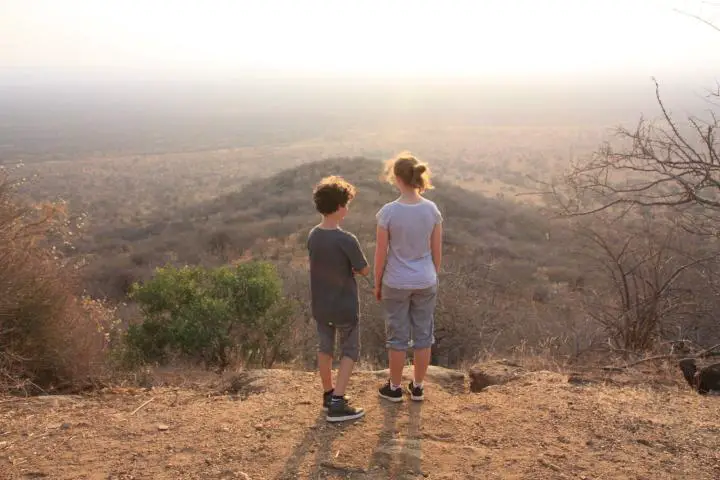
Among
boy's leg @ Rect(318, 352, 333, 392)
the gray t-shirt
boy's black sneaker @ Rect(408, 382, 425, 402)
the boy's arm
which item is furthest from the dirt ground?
the boy's arm

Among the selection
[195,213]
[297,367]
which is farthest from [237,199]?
[297,367]

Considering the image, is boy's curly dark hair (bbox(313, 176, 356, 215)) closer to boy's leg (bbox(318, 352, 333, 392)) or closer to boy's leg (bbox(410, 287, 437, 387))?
boy's leg (bbox(410, 287, 437, 387))

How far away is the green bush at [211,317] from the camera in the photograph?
841 cm

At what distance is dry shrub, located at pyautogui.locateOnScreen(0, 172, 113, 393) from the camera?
585 cm

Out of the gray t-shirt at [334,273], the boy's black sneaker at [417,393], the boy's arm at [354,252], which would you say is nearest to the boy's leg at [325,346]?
the gray t-shirt at [334,273]

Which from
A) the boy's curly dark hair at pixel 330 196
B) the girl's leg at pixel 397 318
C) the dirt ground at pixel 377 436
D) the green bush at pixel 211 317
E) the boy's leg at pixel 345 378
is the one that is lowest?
the green bush at pixel 211 317

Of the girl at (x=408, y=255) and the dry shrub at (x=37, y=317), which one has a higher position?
the girl at (x=408, y=255)

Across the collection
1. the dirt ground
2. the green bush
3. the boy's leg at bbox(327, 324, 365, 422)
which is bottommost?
the green bush

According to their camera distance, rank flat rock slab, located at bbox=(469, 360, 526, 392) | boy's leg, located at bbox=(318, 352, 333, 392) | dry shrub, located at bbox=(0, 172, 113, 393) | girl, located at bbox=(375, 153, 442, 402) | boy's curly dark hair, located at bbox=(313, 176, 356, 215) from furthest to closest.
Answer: dry shrub, located at bbox=(0, 172, 113, 393)
flat rock slab, located at bbox=(469, 360, 526, 392)
boy's leg, located at bbox=(318, 352, 333, 392)
girl, located at bbox=(375, 153, 442, 402)
boy's curly dark hair, located at bbox=(313, 176, 356, 215)

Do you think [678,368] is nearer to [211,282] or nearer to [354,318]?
[354,318]

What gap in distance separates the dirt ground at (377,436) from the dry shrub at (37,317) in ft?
3.24

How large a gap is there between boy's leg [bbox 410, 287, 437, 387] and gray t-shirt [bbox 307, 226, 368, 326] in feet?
1.41

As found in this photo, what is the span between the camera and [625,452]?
12.7 feet

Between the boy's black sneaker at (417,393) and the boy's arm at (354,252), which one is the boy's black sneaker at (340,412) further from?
the boy's arm at (354,252)
